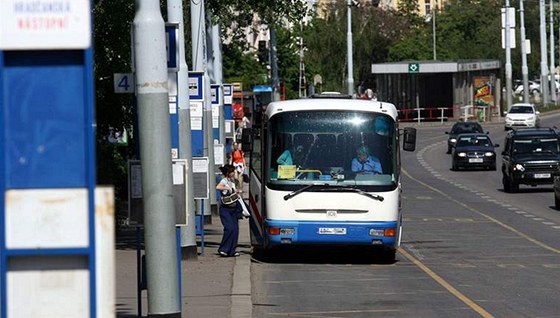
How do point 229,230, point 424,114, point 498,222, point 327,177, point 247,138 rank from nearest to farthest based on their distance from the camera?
point 327,177, point 229,230, point 247,138, point 498,222, point 424,114

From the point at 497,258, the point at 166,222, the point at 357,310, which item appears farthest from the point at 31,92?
the point at 497,258

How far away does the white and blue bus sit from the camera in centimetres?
2311

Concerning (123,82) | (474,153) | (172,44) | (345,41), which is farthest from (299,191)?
(345,41)

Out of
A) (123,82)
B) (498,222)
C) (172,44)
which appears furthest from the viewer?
(498,222)

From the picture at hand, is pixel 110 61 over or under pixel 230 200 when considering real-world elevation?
over

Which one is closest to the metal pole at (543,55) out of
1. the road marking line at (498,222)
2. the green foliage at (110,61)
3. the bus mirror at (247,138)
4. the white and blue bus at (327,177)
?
the road marking line at (498,222)

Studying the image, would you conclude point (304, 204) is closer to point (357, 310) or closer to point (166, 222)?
point (357, 310)

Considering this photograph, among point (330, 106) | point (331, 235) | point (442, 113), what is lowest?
point (331, 235)

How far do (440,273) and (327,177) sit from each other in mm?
2952

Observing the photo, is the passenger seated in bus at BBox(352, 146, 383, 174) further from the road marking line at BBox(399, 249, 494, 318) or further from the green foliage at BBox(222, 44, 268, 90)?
the green foliage at BBox(222, 44, 268, 90)

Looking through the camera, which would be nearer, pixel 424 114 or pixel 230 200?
pixel 230 200

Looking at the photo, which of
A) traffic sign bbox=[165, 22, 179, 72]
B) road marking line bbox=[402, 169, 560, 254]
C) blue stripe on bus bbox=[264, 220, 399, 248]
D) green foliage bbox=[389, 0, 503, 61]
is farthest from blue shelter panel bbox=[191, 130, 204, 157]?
green foliage bbox=[389, 0, 503, 61]

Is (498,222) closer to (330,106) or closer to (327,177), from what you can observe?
(330,106)

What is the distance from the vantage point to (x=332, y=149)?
23.7 m
